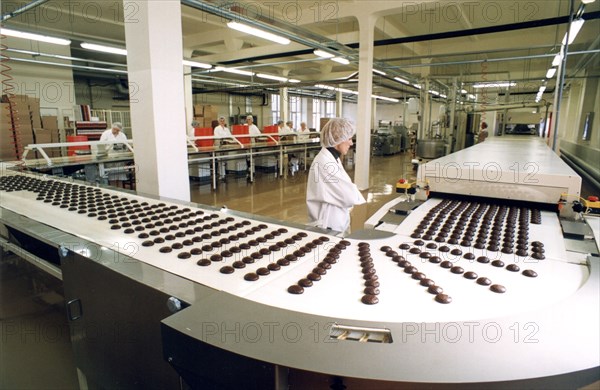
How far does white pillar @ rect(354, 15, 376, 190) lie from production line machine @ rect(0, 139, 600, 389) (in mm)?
5040

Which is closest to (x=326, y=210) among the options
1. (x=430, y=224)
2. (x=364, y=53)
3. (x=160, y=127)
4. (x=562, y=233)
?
(x=430, y=224)

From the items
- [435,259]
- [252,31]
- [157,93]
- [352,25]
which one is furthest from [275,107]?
A: [435,259]

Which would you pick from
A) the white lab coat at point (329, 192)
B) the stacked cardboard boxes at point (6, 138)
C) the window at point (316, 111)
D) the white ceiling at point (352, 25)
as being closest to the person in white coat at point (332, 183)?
the white lab coat at point (329, 192)

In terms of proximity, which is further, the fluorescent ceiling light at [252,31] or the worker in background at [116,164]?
the worker in background at [116,164]

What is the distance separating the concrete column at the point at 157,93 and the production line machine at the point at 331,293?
0.86 m

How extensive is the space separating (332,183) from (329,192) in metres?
0.07

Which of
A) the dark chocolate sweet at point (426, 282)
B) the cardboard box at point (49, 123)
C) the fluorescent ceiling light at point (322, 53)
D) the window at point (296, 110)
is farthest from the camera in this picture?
the window at point (296, 110)

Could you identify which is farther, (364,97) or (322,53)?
(322,53)

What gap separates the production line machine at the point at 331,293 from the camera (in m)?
0.71

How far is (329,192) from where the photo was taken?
2299 mm

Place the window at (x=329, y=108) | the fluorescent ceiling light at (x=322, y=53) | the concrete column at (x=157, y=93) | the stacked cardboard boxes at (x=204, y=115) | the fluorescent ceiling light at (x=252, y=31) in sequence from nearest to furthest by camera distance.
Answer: the concrete column at (x=157, y=93), the fluorescent ceiling light at (x=252, y=31), the fluorescent ceiling light at (x=322, y=53), the stacked cardboard boxes at (x=204, y=115), the window at (x=329, y=108)

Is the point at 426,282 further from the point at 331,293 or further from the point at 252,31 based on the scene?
the point at 252,31

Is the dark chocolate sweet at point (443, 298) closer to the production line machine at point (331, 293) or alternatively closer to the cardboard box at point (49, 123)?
the production line machine at point (331, 293)

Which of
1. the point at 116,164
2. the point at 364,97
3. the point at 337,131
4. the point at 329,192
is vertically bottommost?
the point at 116,164
